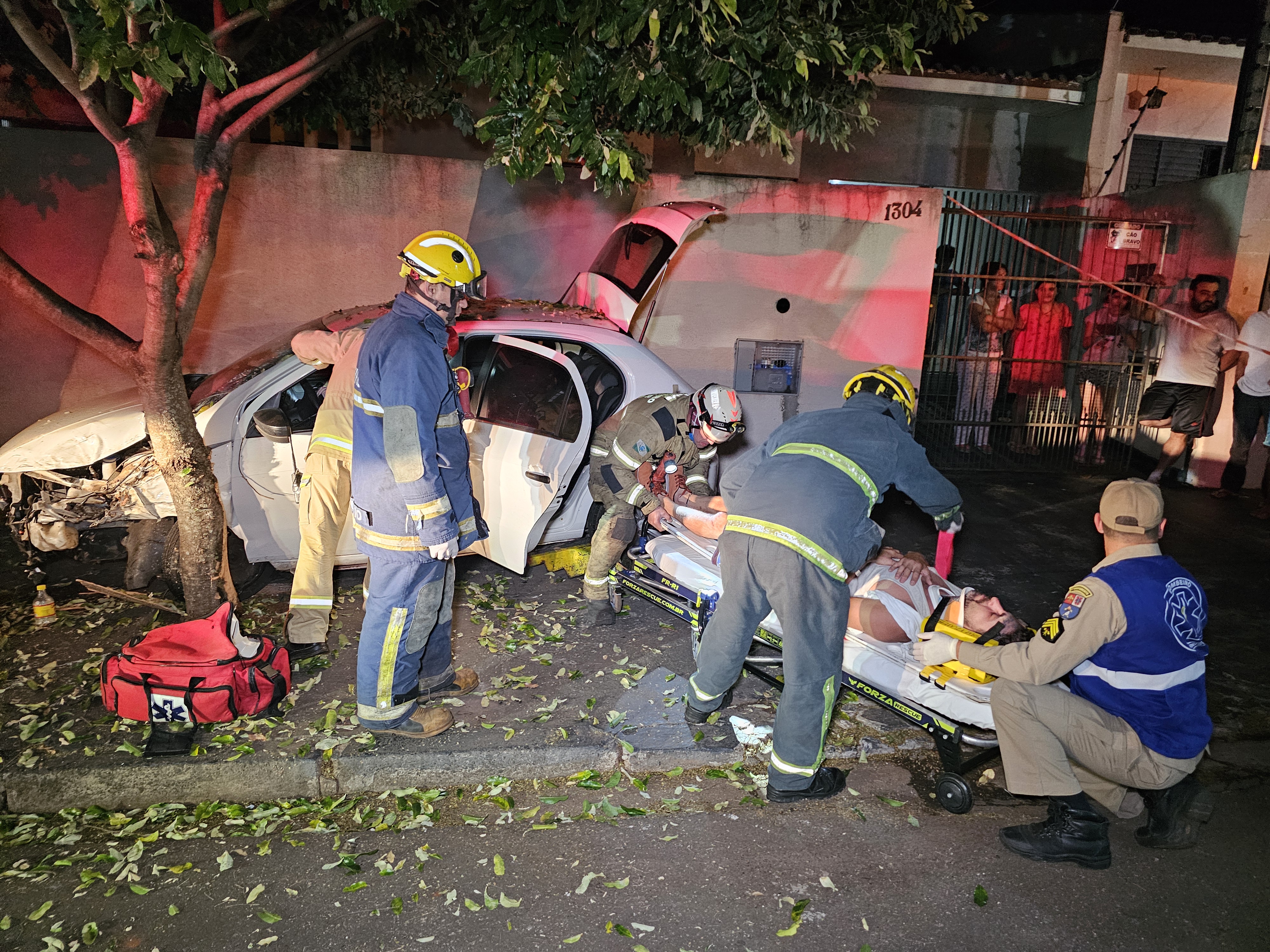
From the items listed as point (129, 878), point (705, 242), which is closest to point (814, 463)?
point (129, 878)

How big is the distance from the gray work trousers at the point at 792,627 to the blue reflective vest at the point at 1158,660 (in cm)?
99

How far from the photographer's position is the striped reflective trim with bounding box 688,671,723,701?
157 inches

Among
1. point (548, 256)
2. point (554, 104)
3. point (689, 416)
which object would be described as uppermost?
point (554, 104)

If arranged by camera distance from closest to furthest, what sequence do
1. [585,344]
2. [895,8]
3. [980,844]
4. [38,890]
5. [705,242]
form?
[38,890], [980,844], [895,8], [585,344], [705,242]

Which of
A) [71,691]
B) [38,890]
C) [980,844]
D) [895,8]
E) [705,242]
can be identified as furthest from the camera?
[705,242]

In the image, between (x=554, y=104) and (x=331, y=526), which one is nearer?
(x=554, y=104)

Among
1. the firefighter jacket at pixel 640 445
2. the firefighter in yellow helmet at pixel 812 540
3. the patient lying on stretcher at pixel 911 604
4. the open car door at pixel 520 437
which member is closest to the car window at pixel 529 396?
the open car door at pixel 520 437

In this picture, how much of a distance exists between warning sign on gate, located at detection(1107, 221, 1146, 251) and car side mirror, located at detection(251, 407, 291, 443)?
896 centimetres

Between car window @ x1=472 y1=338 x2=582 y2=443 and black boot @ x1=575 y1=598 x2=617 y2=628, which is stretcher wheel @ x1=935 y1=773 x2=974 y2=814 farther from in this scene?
car window @ x1=472 y1=338 x2=582 y2=443

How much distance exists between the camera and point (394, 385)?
3613mm

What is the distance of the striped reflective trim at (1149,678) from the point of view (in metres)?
3.25

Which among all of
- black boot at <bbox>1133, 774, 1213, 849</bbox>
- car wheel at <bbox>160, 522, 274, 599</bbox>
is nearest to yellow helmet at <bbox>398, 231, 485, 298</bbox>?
car wheel at <bbox>160, 522, 274, 599</bbox>

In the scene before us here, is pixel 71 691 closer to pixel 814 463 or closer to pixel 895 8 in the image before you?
pixel 814 463

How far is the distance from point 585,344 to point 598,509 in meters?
1.11
